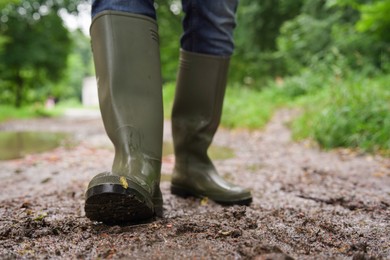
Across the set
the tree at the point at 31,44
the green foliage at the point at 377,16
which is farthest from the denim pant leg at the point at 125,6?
the tree at the point at 31,44

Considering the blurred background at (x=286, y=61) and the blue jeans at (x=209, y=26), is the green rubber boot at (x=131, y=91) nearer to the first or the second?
the blue jeans at (x=209, y=26)

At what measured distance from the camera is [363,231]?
99cm

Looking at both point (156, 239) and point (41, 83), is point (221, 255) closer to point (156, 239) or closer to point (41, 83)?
point (156, 239)

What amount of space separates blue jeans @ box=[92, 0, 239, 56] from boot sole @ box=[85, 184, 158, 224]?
2.27ft

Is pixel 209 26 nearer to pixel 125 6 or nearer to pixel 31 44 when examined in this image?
pixel 125 6

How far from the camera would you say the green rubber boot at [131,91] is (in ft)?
3.41

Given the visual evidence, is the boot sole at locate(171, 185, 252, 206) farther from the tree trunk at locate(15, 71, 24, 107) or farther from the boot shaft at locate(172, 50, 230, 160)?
the tree trunk at locate(15, 71, 24, 107)

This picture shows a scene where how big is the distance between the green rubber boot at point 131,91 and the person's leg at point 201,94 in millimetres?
282

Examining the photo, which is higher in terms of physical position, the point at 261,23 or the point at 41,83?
the point at 261,23

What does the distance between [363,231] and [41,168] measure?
1.92m

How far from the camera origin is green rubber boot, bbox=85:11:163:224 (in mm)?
1040

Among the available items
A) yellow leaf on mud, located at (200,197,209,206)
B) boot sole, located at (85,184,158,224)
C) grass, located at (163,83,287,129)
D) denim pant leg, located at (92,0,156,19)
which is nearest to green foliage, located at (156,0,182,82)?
grass, located at (163,83,287,129)

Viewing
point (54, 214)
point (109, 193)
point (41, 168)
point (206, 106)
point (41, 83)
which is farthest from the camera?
point (41, 83)

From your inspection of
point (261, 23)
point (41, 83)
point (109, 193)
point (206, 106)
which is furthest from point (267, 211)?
point (41, 83)
